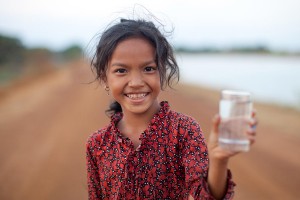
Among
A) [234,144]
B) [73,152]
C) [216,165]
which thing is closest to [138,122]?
[216,165]

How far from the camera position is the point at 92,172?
2244 millimetres

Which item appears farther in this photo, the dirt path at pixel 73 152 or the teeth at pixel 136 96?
the dirt path at pixel 73 152

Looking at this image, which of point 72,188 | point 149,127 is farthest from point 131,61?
point 72,188

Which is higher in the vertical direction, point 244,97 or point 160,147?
point 244,97

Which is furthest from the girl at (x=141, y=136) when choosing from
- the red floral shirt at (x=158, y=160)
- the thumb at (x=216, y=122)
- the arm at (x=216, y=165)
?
the thumb at (x=216, y=122)

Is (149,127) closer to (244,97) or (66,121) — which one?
(244,97)

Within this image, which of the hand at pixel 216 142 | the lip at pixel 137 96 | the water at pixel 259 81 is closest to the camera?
the hand at pixel 216 142

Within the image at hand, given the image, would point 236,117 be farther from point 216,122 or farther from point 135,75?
point 135,75

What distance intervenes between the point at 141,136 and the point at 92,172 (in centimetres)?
41

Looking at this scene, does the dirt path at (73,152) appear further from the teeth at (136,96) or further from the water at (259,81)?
the teeth at (136,96)

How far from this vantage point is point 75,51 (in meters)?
72.1

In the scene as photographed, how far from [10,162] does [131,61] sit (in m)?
4.93

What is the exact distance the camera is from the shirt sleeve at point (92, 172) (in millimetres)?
2213

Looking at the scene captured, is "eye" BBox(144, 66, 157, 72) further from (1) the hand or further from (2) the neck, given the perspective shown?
(1) the hand
